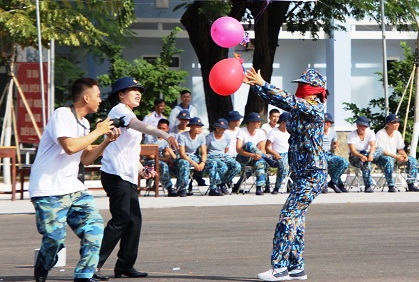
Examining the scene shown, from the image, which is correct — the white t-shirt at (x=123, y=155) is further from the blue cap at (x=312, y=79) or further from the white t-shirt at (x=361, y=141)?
the white t-shirt at (x=361, y=141)

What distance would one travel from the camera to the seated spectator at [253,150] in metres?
21.8

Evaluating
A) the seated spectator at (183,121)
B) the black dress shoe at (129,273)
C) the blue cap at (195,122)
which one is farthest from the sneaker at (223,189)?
the black dress shoe at (129,273)

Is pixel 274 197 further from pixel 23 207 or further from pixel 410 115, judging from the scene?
pixel 410 115

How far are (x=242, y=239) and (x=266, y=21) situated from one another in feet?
55.5

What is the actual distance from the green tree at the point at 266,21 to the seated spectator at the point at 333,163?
20.6 ft

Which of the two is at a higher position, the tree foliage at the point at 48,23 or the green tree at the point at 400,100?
the tree foliage at the point at 48,23

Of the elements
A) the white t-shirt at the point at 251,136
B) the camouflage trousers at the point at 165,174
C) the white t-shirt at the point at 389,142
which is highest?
the white t-shirt at the point at 251,136

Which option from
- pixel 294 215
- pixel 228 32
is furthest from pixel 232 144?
pixel 294 215

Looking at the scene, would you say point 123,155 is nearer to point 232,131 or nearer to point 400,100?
point 232,131

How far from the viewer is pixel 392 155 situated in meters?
22.8

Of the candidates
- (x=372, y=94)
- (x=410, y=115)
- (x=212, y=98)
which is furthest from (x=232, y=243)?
(x=372, y=94)

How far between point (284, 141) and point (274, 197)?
4.91ft

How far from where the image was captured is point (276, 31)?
31109 millimetres

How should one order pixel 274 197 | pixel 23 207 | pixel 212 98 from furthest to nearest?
pixel 212 98 → pixel 274 197 → pixel 23 207
